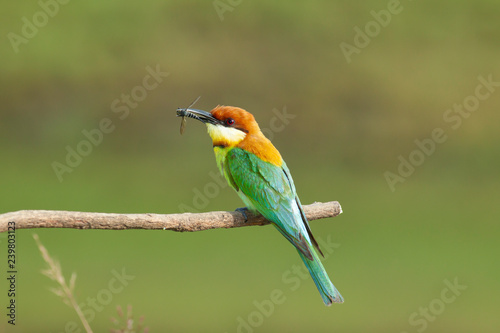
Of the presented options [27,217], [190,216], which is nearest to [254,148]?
[190,216]

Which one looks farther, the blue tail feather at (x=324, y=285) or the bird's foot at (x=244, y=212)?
the bird's foot at (x=244, y=212)

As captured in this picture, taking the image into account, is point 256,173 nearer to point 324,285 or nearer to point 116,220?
point 324,285

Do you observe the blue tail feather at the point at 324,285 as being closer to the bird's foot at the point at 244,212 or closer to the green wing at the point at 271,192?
the green wing at the point at 271,192

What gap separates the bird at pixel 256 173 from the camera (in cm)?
224

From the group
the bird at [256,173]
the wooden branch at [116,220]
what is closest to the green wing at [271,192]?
the bird at [256,173]

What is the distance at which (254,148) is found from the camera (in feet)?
7.98

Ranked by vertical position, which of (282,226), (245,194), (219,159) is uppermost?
(219,159)

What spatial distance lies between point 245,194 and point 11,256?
89cm

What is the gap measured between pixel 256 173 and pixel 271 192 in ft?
0.33

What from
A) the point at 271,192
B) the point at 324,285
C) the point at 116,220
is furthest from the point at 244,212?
the point at 116,220

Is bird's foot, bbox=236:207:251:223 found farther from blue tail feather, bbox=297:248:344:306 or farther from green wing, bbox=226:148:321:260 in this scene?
blue tail feather, bbox=297:248:344:306

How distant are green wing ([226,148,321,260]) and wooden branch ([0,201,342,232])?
0.11 meters

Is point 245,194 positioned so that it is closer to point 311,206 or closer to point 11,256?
point 311,206

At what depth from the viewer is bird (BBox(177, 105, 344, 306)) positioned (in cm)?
224
